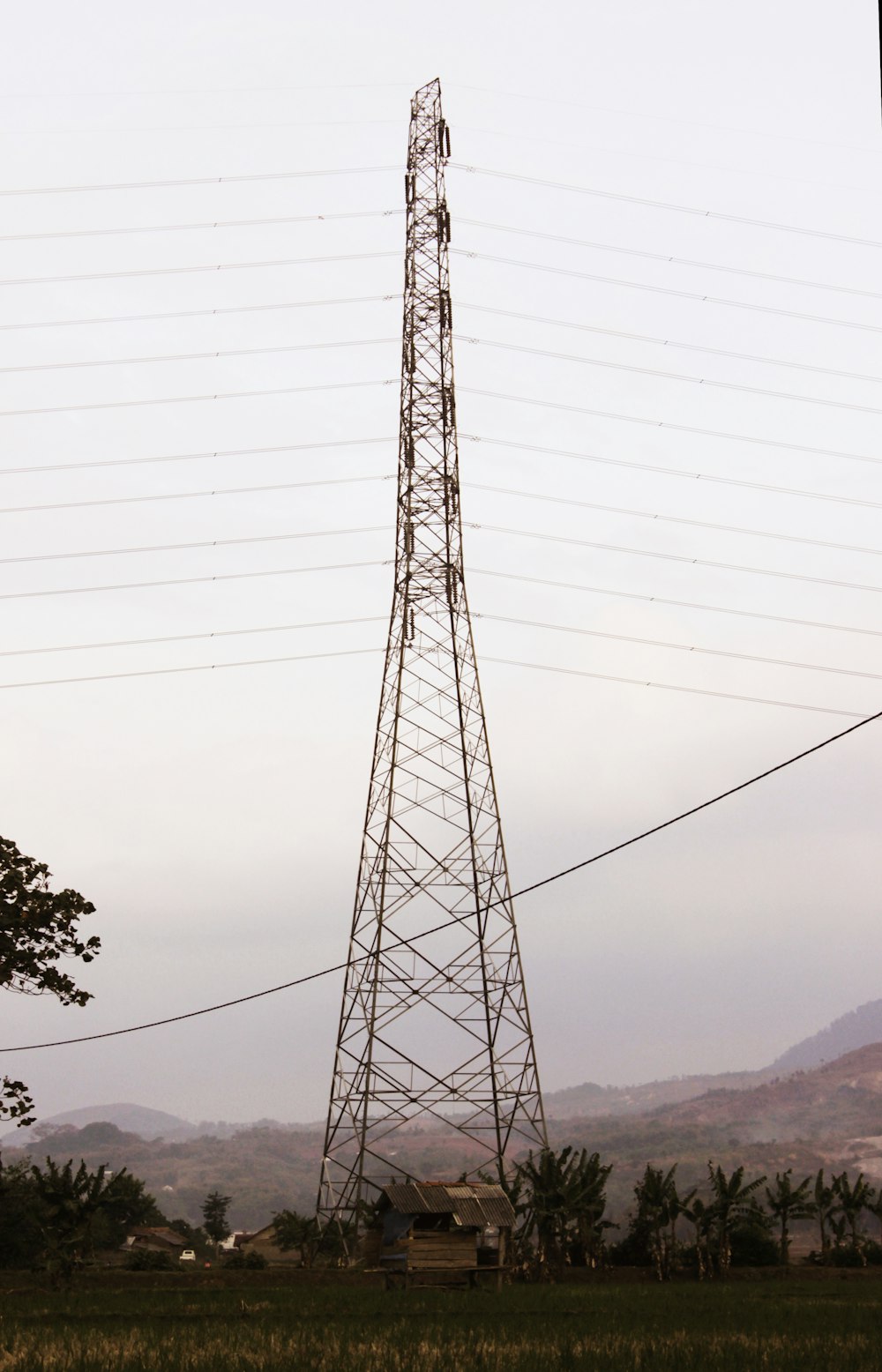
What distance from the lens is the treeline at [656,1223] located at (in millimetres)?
50219

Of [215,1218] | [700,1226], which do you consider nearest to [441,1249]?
[700,1226]

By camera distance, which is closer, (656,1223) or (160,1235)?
(656,1223)

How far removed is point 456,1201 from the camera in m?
37.8

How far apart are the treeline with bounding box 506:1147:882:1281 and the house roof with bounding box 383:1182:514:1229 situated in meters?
8.76

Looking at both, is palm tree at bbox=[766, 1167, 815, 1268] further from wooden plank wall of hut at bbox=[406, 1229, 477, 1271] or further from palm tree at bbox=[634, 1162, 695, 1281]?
wooden plank wall of hut at bbox=[406, 1229, 477, 1271]

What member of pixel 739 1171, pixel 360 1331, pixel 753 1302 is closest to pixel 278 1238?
pixel 739 1171

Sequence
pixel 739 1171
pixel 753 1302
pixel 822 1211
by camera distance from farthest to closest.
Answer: pixel 822 1211 → pixel 739 1171 → pixel 753 1302

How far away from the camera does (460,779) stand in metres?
47.7

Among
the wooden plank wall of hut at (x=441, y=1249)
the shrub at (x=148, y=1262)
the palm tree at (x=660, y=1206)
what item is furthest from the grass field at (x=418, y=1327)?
the palm tree at (x=660, y=1206)

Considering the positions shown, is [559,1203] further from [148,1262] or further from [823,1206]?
[148,1262]

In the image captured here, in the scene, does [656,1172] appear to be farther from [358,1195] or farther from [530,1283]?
[358,1195]

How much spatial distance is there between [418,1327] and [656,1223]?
30.4 m

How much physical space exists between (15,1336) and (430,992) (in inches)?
868

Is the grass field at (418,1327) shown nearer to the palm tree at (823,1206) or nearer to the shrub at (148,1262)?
the shrub at (148,1262)
